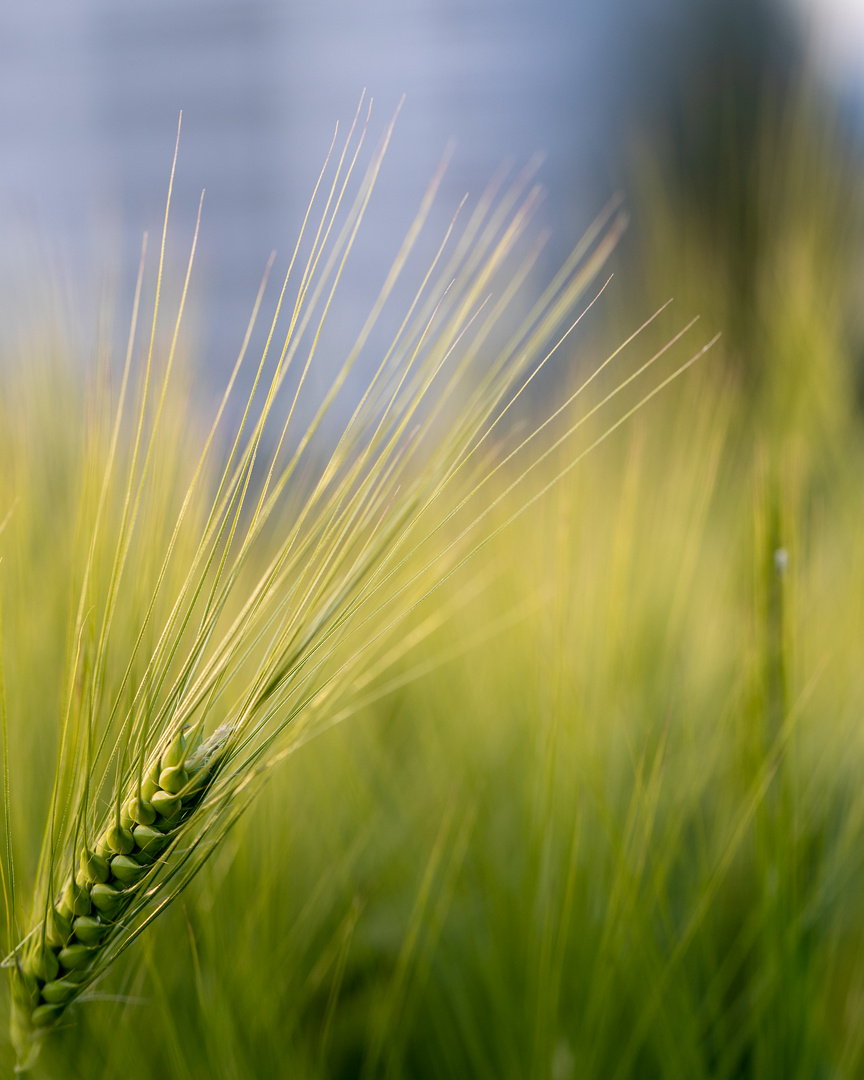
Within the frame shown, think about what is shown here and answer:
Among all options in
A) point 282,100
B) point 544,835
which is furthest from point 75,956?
point 282,100

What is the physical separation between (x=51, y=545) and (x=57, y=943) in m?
0.27

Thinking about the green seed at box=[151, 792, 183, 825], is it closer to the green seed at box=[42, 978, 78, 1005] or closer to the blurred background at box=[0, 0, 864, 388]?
the green seed at box=[42, 978, 78, 1005]

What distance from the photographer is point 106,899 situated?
0.19 meters

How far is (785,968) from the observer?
0.26 m

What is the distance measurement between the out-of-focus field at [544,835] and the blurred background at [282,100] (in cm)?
149

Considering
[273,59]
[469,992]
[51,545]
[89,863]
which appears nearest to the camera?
[89,863]

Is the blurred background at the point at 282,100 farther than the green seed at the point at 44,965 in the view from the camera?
Yes

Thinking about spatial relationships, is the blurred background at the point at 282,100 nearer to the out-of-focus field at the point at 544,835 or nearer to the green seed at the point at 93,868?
the out-of-focus field at the point at 544,835

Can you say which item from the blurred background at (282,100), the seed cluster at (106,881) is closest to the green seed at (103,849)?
the seed cluster at (106,881)

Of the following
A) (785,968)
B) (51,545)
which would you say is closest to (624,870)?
(785,968)

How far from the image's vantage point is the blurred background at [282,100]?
6.08 feet

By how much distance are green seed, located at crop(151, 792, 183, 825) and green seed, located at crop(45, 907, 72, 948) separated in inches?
1.5

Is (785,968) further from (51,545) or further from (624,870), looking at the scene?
(51,545)

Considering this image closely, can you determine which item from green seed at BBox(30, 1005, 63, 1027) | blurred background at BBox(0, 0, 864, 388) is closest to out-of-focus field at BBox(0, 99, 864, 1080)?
green seed at BBox(30, 1005, 63, 1027)
